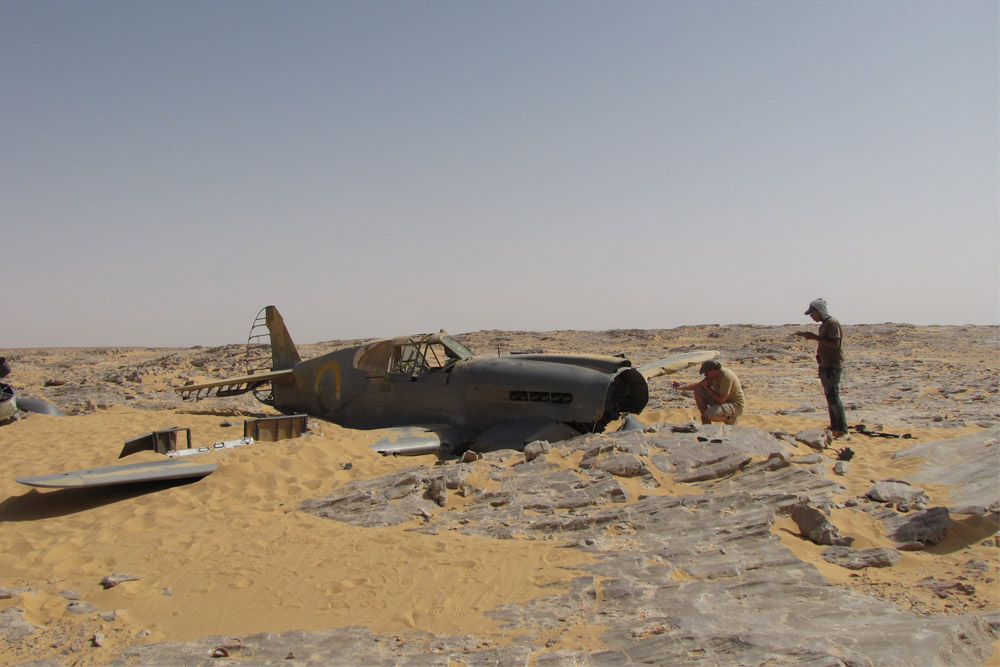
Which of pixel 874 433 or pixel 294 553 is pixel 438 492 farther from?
pixel 874 433

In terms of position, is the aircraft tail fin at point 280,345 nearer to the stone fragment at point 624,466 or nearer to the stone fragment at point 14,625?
the stone fragment at point 624,466

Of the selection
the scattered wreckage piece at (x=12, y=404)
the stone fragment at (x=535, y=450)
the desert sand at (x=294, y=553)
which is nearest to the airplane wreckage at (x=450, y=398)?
the desert sand at (x=294, y=553)

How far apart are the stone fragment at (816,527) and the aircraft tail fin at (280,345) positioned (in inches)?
472

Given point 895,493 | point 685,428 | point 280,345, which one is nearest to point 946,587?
point 895,493

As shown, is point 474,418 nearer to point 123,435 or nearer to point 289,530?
point 289,530

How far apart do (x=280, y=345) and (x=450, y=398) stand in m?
6.54

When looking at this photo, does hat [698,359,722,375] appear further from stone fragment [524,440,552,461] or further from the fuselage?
stone fragment [524,440,552,461]

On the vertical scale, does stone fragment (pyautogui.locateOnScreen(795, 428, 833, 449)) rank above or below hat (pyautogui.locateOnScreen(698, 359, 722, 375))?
below

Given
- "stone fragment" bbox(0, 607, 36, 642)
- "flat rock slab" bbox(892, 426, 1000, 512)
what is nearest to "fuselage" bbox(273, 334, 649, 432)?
"flat rock slab" bbox(892, 426, 1000, 512)

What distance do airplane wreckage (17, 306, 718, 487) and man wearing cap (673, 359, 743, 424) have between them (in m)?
0.98

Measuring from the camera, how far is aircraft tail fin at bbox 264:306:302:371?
14.6 meters

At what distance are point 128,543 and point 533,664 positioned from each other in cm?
423

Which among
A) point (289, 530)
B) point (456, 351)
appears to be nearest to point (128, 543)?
point (289, 530)

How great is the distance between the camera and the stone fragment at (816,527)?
14.4 ft
